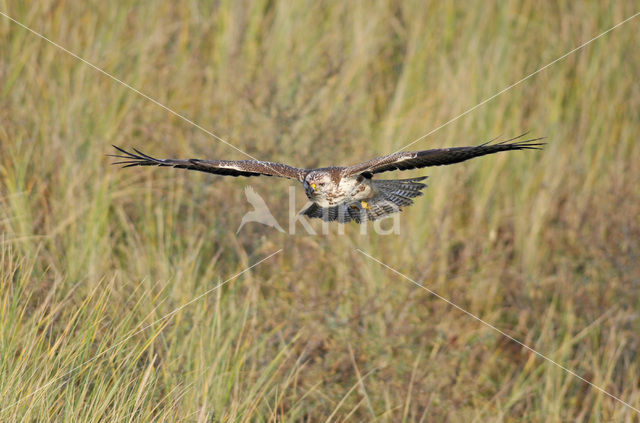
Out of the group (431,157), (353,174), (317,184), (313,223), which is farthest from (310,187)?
(313,223)

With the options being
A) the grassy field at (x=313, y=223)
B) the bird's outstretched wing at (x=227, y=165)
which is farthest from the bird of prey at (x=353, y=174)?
the grassy field at (x=313, y=223)

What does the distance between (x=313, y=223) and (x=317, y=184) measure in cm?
130

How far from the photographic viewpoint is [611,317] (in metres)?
6.25

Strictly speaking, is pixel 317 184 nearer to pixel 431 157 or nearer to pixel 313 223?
pixel 431 157

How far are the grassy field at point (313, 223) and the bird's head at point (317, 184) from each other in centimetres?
76

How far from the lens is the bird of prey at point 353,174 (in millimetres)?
4336

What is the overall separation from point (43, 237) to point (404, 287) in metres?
2.23

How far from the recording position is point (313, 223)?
19.7ft

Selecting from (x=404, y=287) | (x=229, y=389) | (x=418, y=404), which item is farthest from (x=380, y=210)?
(x=229, y=389)

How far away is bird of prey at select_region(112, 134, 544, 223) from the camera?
14.2 ft

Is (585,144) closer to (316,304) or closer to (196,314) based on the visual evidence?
(316,304)

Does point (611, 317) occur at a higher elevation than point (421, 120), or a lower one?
lower

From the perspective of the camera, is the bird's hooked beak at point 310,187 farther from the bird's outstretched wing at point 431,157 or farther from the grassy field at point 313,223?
the grassy field at point 313,223

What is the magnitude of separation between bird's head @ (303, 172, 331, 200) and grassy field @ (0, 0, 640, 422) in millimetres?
765
